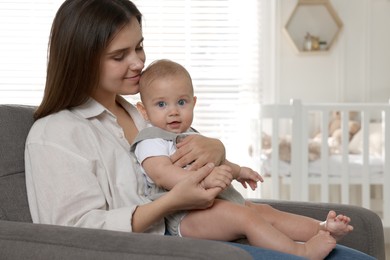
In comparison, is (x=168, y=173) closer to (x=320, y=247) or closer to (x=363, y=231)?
(x=320, y=247)

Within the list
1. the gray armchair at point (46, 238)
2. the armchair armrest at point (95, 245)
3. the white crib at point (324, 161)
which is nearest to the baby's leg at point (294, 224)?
the gray armchair at point (46, 238)

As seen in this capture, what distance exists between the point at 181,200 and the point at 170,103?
11.2 inches

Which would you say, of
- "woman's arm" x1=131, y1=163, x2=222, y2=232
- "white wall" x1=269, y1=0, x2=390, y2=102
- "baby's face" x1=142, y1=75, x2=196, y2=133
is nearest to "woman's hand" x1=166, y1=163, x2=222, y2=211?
"woman's arm" x1=131, y1=163, x2=222, y2=232

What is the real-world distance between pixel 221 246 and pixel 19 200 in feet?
2.04

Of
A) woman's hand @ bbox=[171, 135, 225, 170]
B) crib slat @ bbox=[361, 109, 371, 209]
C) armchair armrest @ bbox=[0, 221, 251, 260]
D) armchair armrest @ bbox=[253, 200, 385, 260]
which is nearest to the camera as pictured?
armchair armrest @ bbox=[0, 221, 251, 260]

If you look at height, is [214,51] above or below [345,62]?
above

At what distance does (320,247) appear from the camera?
164 centimetres

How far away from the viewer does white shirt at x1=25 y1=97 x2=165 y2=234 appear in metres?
1.64

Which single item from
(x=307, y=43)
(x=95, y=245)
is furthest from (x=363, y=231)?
(x=307, y=43)

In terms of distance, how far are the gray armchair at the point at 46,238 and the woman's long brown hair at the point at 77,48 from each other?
0.30 feet

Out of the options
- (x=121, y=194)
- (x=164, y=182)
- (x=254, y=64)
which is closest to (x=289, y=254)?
(x=164, y=182)

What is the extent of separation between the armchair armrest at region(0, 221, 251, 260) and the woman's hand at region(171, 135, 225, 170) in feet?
1.09

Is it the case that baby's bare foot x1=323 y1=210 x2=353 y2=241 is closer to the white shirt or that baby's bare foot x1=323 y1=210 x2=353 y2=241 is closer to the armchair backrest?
the white shirt

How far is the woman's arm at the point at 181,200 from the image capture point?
1.57 m
